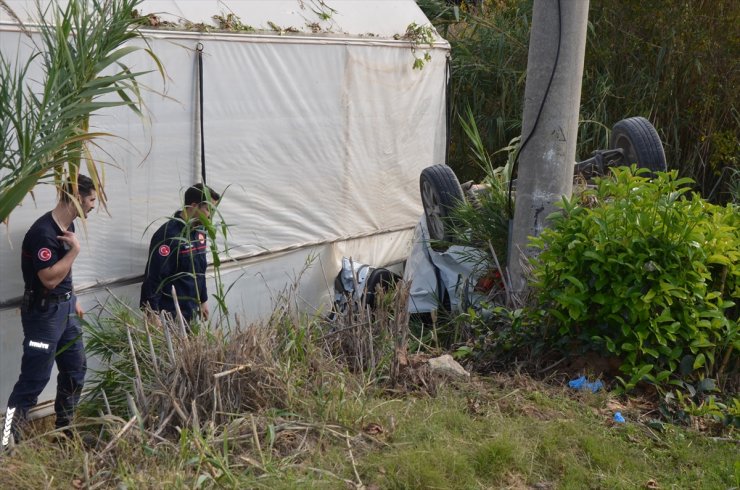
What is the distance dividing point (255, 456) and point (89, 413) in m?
1.30

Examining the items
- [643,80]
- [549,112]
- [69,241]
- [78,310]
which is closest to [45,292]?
[69,241]

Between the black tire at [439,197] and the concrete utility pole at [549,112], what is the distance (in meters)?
1.60

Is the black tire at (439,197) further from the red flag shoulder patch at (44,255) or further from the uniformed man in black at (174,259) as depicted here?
the red flag shoulder patch at (44,255)

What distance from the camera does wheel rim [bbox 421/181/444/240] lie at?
814cm

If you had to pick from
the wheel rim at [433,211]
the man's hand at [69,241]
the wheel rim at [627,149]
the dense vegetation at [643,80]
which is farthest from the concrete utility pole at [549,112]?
the dense vegetation at [643,80]

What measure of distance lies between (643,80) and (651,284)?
21.0ft

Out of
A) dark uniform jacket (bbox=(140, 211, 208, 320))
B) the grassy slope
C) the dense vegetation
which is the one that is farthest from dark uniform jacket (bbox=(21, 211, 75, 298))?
the dense vegetation

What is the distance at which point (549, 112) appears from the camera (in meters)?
6.16

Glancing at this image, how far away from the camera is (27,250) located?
550cm

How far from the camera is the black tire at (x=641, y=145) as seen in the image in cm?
789

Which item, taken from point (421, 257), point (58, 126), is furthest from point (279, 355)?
point (421, 257)

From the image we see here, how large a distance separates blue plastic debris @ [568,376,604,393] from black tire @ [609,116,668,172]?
3295 millimetres

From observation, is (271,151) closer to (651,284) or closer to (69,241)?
(69,241)

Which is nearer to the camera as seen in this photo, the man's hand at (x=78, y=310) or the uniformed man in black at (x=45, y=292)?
the uniformed man in black at (x=45, y=292)
